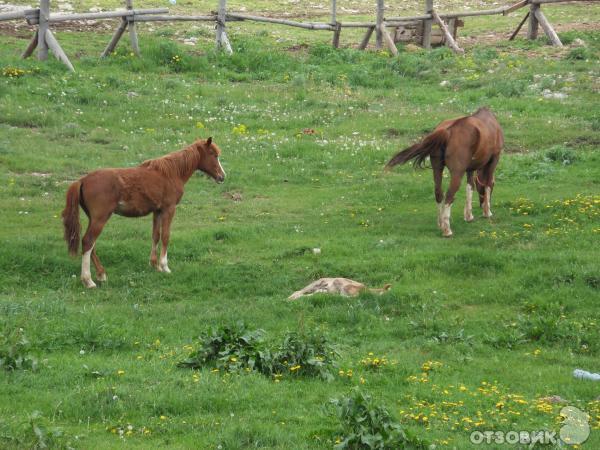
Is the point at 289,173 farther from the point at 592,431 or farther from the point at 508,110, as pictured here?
the point at 592,431

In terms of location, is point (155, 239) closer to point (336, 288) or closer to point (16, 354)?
point (336, 288)

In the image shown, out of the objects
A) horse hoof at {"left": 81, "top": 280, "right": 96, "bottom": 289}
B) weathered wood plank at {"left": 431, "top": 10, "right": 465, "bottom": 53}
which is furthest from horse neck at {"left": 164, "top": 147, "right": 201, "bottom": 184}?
weathered wood plank at {"left": 431, "top": 10, "right": 465, "bottom": 53}

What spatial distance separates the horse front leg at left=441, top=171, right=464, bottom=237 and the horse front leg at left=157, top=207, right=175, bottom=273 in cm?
461

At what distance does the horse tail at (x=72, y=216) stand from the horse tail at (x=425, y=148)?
17.4ft

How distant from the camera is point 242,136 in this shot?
74.5 ft

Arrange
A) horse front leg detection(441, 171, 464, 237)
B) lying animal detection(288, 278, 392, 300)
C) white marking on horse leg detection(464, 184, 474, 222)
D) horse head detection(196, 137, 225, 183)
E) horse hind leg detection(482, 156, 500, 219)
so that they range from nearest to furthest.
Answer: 1. lying animal detection(288, 278, 392, 300)
2. horse head detection(196, 137, 225, 183)
3. horse front leg detection(441, 171, 464, 237)
4. white marking on horse leg detection(464, 184, 474, 222)
5. horse hind leg detection(482, 156, 500, 219)

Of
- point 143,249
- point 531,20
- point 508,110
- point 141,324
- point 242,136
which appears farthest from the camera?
point 531,20

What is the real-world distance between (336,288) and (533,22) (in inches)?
841

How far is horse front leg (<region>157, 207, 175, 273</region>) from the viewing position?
1498 centimetres

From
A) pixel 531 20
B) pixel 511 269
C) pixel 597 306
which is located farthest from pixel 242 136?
pixel 531 20

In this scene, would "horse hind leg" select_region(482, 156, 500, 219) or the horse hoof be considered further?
"horse hind leg" select_region(482, 156, 500, 219)

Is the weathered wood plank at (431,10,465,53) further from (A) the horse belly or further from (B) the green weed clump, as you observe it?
(B) the green weed clump

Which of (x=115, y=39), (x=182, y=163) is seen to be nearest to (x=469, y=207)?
(x=182, y=163)

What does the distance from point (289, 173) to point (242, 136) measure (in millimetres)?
2740
